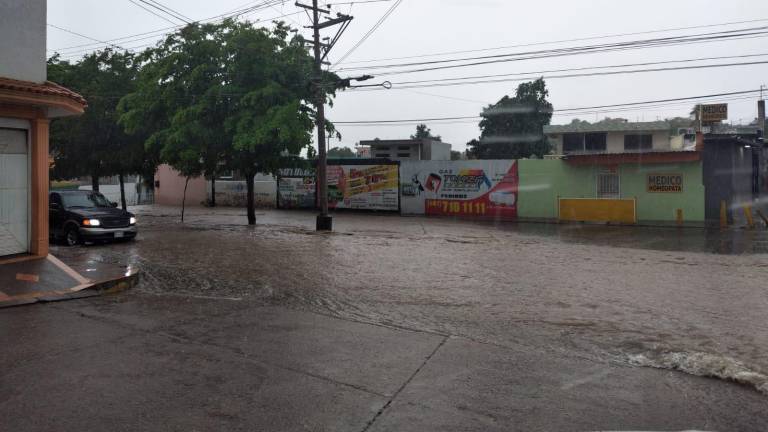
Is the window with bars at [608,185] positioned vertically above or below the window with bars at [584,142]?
below

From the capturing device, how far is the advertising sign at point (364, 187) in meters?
31.8

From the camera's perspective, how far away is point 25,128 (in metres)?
11.5

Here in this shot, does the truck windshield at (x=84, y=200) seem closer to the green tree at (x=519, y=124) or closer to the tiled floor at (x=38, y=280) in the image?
the tiled floor at (x=38, y=280)

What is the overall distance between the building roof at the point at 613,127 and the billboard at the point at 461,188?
1482 centimetres

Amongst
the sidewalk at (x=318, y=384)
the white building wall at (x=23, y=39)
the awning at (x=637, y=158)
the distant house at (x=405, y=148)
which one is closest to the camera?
the sidewalk at (x=318, y=384)

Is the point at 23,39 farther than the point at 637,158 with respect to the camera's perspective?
No

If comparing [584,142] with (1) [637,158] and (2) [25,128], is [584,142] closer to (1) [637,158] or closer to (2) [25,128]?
(1) [637,158]

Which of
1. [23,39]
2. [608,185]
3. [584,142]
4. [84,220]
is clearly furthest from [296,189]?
[23,39]

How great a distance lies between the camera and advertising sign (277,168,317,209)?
3478 cm

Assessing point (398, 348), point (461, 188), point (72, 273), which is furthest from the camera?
point (461, 188)

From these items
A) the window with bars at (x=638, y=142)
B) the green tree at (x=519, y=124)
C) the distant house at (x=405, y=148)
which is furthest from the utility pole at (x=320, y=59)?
the green tree at (x=519, y=124)

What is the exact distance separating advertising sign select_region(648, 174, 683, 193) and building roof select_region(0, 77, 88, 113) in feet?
72.9

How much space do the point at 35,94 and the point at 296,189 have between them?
24724mm

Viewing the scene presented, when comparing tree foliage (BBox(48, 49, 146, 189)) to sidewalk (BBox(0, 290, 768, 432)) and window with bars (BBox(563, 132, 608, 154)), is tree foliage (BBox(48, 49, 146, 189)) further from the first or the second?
window with bars (BBox(563, 132, 608, 154))
